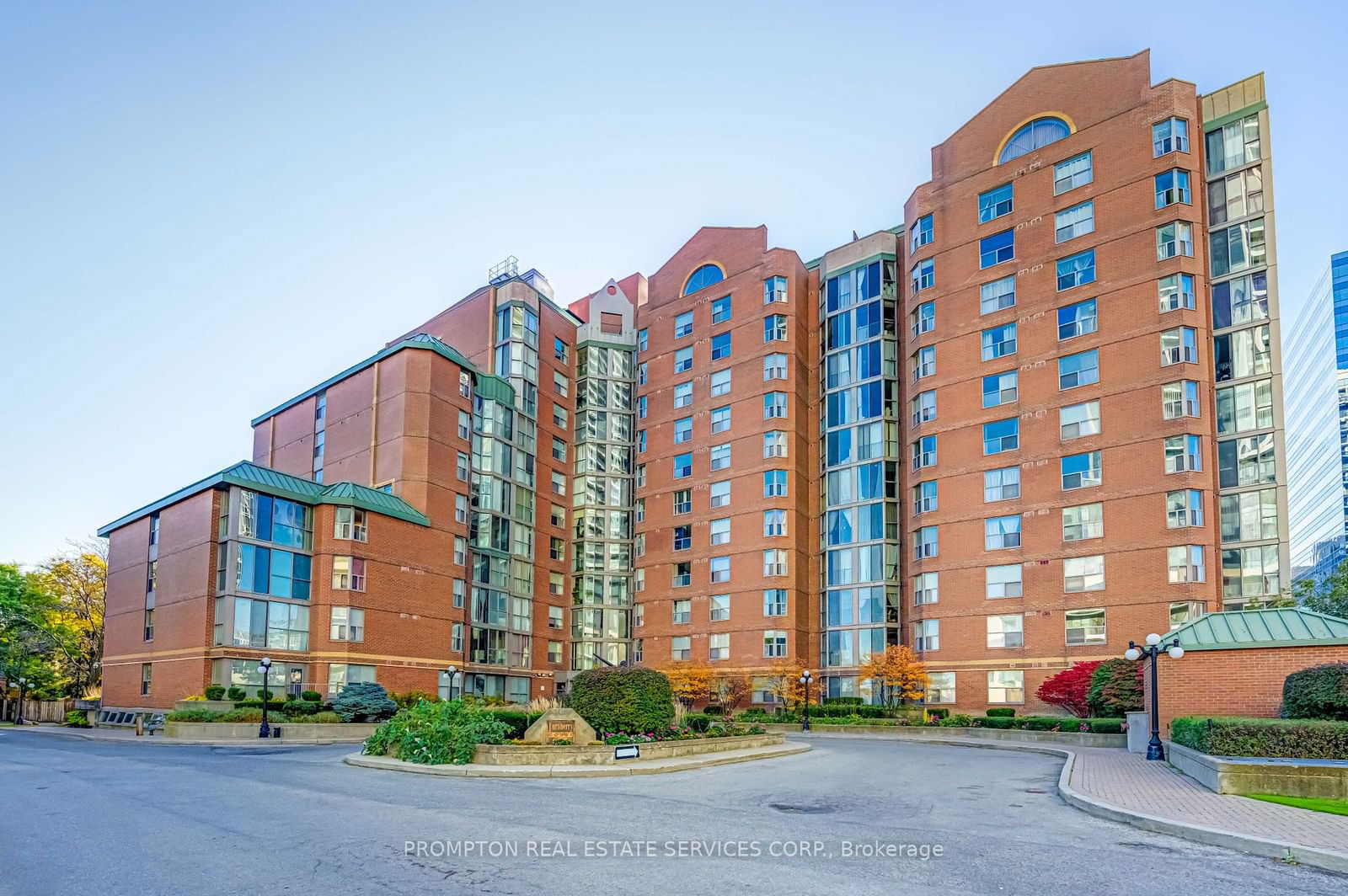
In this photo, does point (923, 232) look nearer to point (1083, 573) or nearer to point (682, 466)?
point (1083, 573)

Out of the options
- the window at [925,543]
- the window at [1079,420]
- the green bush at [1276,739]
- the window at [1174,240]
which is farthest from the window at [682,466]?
the green bush at [1276,739]

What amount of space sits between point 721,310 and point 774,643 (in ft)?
75.2

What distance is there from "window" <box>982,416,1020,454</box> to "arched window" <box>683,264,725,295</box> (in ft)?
76.2

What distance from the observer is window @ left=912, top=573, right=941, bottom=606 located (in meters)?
53.1

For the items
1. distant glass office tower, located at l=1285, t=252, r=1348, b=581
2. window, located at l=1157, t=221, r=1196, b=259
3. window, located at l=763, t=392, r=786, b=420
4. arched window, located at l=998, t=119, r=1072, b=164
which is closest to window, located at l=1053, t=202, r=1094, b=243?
window, located at l=1157, t=221, r=1196, b=259

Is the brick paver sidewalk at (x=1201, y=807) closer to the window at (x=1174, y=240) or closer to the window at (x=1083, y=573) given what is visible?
the window at (x=1083, y=573)

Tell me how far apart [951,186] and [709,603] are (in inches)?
1161

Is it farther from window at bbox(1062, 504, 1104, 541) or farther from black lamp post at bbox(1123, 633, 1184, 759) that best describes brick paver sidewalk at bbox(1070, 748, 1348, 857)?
window at bbox(1062, 504, 1104, 541)

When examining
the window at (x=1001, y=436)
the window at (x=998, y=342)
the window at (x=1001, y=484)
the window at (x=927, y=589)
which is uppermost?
the window at (x=998, y=342)

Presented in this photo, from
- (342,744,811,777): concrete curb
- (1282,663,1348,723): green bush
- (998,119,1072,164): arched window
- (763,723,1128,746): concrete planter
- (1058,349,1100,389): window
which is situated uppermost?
(998,119,1072,164): arched window

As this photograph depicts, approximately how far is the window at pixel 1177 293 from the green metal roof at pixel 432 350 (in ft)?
127

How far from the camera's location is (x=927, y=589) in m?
53.7

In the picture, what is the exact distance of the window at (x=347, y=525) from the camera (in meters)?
50.0

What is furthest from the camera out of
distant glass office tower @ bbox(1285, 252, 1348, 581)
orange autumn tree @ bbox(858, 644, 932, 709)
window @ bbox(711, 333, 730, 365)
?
distant glass office tower @ bbox(1285, 252, 1348, 581)
